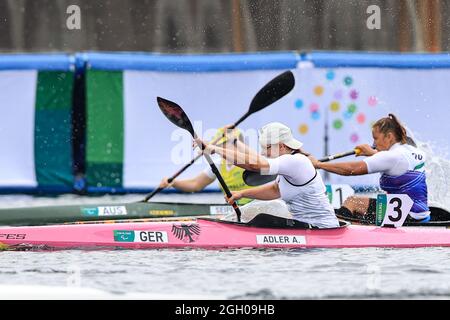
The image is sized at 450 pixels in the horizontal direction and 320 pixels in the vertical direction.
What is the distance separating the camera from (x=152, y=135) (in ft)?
47.3

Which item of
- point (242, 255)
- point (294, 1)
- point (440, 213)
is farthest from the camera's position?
point (294, 1)

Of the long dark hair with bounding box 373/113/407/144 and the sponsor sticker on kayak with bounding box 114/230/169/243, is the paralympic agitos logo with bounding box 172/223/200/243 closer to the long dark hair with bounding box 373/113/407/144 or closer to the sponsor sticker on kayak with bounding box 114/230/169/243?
the sponsor sticker on kayak with bounding box 114/230/169/243

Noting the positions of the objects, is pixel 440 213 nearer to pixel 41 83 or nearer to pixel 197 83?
pixel 197 83

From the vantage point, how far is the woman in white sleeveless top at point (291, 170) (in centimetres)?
970

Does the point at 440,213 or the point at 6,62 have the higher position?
the point at 6,62

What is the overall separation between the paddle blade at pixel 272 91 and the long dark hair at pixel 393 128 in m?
1.39

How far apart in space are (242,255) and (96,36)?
8859 millimetres

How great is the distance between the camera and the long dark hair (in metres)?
10.3

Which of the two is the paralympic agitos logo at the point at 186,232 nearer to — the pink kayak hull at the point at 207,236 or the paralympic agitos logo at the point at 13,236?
the pink kayak hull at the point at 207,236

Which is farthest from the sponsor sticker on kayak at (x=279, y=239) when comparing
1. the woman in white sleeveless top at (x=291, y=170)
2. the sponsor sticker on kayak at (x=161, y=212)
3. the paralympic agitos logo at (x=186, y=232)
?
the sponsor sticker on kayak at (x=161, y=212)
